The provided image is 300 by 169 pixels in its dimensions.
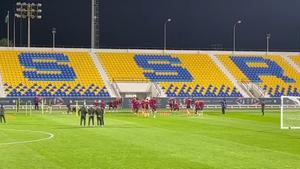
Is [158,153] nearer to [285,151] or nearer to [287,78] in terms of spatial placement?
[285,151]

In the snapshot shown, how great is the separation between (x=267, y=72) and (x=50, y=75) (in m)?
34.0

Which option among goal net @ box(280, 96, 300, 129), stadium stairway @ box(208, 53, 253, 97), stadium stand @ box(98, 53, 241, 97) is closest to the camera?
goal net @ box(280, 96, 300, 129)

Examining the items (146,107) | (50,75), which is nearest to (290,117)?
(146,107)

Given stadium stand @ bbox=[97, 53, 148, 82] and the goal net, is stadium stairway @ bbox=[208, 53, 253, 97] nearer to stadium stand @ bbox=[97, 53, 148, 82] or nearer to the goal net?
stadium stand @ bbox=[97, 53, 148, 82]

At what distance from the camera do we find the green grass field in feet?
69.2

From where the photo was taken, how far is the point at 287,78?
290 ft

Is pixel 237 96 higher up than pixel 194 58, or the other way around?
pixel 194 58

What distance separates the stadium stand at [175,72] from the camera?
80.2 meters

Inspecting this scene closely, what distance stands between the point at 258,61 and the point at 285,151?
225 feet

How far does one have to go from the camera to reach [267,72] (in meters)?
89.2

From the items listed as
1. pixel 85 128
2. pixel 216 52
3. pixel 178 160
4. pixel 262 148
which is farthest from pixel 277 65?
pixel 178 160

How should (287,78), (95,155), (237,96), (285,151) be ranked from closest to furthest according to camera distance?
(95,155)
(285,151)
(237,96)
(287,78)

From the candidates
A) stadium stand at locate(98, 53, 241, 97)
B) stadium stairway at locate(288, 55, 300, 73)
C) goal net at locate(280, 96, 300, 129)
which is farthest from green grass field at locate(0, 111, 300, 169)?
stadium stairway at locate(288, 55, 300, 73)

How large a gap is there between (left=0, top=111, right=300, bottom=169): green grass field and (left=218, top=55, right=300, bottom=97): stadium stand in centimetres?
4848
